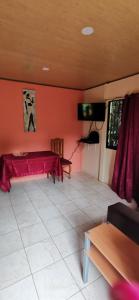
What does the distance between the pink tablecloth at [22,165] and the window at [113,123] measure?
1.26m

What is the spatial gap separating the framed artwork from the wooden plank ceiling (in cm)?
65

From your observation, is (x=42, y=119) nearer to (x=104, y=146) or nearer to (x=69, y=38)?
(x=104, y=146)

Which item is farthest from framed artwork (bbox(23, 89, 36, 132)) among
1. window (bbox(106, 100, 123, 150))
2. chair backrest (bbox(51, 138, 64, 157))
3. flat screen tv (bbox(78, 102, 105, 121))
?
window (bbox(106, 100, 123, 150))

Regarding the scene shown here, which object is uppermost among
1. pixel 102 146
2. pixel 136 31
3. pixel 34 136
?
pixel 136 31

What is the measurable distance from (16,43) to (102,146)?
8.67 feet

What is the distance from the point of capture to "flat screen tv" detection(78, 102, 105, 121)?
11.7 ft

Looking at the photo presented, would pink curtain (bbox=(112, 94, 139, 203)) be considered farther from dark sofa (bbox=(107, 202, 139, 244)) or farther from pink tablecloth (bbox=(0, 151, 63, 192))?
dark sofa (bbox=(107, 202, 139, 244))

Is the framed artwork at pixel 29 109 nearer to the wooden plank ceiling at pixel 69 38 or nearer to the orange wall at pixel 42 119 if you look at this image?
the orange wall at pixel 42 119

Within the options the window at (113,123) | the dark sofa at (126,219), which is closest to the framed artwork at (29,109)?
the window at (113,123)

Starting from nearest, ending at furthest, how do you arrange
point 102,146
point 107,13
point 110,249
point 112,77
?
1. point 110,249
2. point 107,13
3. point 112,77
4. point 102,146

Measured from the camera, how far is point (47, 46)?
1937mm

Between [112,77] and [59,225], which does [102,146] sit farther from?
[59,225]

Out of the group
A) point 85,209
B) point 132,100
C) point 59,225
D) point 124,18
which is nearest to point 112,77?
point 132,100

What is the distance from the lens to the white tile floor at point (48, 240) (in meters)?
1.38
